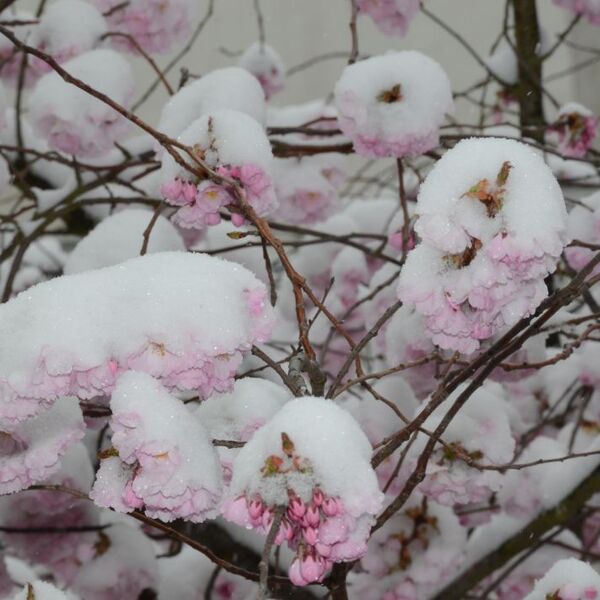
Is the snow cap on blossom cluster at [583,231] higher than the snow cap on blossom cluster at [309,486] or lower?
higher

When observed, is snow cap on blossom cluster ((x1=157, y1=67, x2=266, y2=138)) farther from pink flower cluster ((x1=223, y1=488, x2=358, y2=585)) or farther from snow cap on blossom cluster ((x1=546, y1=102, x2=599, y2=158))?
pink flower cluster ((x1=223, y1=488, x2=358, y2=585))

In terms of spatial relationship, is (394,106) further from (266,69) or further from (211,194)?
(266,69)

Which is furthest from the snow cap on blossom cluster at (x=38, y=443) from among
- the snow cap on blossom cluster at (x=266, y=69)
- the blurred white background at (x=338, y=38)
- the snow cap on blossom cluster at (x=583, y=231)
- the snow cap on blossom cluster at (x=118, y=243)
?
the blurred white background at (x=338, y=38)

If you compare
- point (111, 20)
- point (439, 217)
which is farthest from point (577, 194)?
point (439, 217)

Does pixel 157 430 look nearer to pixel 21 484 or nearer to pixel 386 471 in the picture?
pixel 21 484

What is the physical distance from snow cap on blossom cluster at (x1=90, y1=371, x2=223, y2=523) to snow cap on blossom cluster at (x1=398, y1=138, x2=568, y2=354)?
16 cm

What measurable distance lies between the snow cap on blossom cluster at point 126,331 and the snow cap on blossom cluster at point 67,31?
2.78 feet

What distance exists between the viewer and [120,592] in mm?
1420

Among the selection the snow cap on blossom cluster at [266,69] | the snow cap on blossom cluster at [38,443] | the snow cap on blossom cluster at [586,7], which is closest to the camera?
the snow cap on blossom cluster at [38,443]

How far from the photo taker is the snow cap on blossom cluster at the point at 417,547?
1336 millimetres

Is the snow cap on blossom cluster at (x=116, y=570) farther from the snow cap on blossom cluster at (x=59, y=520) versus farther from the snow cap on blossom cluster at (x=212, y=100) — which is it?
the snow cap on blossom cluster at (x=212, y=100)

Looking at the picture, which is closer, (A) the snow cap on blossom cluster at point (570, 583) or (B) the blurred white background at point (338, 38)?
(A) the snow cap on blossom cluster at point (570, 583)

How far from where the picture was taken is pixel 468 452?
3.76 feet

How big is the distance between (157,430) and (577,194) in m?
2.30
